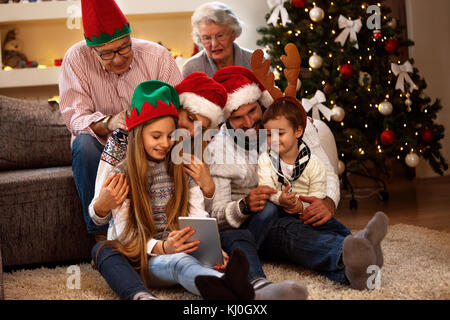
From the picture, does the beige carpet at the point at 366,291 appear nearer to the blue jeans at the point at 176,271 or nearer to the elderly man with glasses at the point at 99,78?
the blue jeans at the point at 176,271

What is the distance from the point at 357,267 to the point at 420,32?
119 inches

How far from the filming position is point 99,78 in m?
2.19

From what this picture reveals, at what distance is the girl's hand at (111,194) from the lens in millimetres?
1645

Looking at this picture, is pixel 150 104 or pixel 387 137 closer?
pixel 150 104

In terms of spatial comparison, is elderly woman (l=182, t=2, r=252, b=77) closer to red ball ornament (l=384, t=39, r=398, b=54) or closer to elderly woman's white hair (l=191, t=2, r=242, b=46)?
elderly woman's white hair (l=191, t=2, r=242, b=46)

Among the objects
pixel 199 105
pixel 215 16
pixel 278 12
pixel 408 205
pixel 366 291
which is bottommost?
pixel 408 205

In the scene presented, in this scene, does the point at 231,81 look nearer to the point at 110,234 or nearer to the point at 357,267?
the point at 110,234

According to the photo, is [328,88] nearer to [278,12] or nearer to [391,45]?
[391,45]

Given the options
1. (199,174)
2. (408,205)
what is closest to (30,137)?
(199,174)

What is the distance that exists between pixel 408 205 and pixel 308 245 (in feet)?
5.19

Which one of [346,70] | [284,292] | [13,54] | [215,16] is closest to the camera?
[284,292]

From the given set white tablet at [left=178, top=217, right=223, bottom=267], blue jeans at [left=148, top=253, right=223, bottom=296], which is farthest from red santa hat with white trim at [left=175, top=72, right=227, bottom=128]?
blue jeans at [left=148, top=253, right=223, bottom=296]
